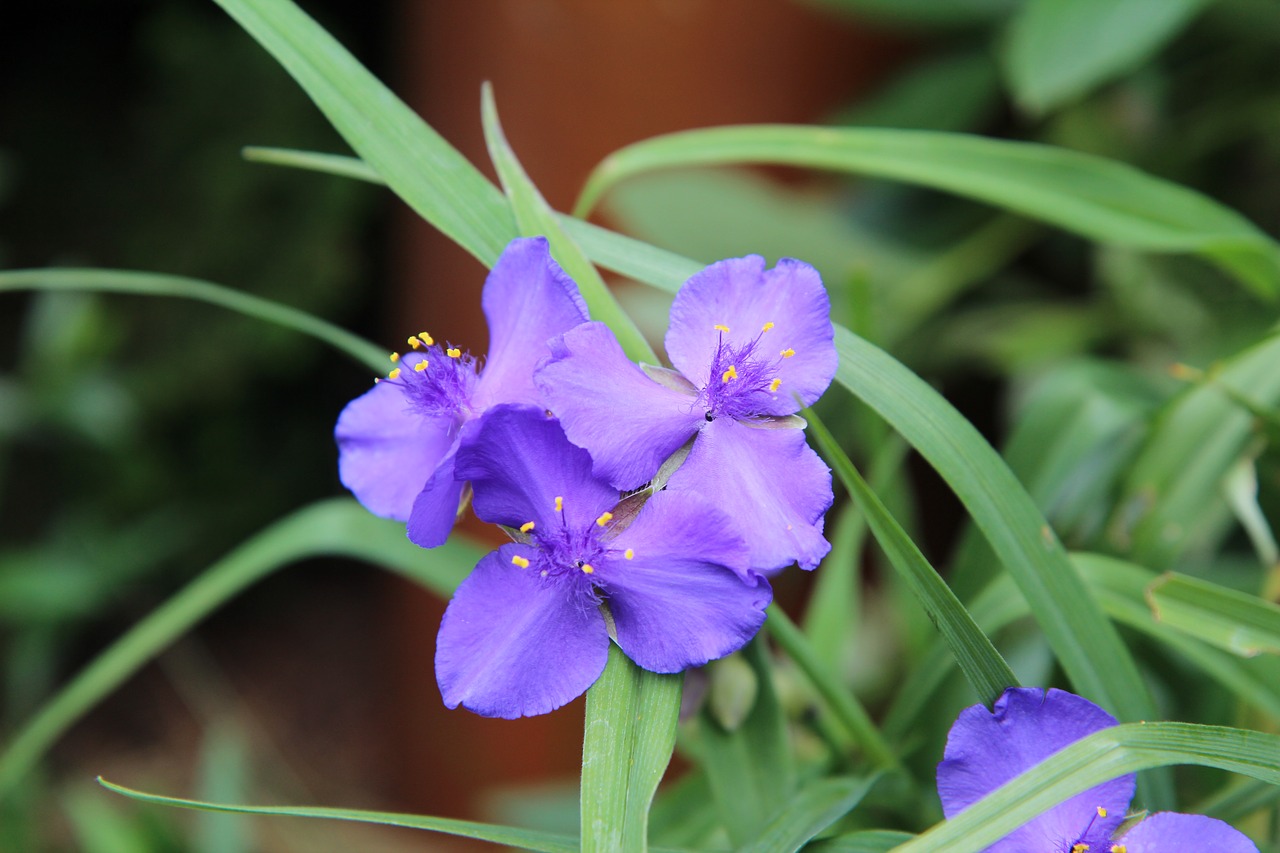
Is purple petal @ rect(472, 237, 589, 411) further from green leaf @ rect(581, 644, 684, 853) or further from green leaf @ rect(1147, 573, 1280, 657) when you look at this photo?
green leaf @ rect(1147, 573, 1280, 657)

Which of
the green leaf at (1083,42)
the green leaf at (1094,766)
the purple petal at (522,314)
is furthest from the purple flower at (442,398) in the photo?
the green leaf at (1083,42)

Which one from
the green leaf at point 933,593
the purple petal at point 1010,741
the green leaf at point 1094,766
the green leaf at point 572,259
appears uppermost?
the green leaf at point 572,259

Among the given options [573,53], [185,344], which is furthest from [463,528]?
[573,53]

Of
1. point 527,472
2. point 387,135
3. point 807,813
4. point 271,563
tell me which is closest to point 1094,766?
point 807,813

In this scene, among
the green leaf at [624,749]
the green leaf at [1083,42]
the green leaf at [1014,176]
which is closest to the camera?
the green leaf at [624,749]

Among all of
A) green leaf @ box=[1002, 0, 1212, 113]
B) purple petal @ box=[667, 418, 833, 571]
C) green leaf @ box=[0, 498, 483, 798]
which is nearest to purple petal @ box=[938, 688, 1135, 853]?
purple petal @ box=[667, 418, 833, 571]

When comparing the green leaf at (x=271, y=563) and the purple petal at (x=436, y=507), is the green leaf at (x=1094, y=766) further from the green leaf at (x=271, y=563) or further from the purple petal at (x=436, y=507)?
the green leaf at (x=271, y=563)

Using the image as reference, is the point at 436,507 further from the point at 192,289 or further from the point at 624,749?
the point at 192,289
